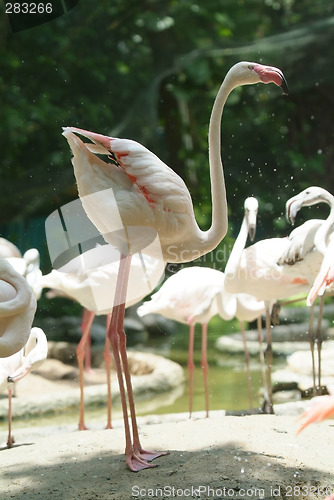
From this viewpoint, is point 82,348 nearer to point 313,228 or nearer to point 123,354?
point 123,354

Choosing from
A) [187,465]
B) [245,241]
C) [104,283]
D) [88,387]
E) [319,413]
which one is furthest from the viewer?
[88,387]

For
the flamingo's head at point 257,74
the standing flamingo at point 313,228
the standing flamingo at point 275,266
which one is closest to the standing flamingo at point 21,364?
the standing flamingo at point 275,266

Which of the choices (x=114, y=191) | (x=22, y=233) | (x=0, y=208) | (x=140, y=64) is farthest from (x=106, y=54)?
(x=114, y=191)

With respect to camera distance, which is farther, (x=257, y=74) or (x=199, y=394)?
(x=199, y=394)

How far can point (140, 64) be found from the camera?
7.91 metres

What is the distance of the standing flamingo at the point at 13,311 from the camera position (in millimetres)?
2396

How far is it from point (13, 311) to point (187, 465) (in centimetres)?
92

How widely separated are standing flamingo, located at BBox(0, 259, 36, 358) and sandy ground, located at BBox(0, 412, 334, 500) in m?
0.55

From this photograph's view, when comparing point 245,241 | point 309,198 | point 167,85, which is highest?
point 167,85

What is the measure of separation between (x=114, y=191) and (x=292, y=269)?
4.93 feet

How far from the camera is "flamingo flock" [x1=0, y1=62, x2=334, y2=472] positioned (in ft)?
9.05

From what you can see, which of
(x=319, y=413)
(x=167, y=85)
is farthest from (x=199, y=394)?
(x=167, y=85)

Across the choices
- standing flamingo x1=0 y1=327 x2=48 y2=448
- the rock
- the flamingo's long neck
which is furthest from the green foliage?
the flamingo's long neck

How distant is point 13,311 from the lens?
240cm
